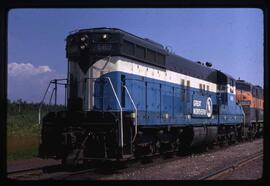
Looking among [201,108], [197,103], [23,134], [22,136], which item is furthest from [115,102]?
[23,134]

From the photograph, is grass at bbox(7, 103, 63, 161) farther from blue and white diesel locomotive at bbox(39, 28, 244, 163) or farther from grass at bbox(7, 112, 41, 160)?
blue and white diesel locomotive at bbox(39, 28, 244, 163)

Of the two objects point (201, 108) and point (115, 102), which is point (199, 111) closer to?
point (201, 108)

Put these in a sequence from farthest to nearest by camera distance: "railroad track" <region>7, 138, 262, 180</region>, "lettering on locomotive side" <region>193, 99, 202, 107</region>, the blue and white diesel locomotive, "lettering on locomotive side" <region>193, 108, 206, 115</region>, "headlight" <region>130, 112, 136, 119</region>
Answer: "lettering on locomotive side" <region>193, 99, 202, 107</region> → "lettering on locomotive side" <region>193, 108, 206, 115</region> → "headlight" <region>130, 112, 136, 119</region> → the blue and white diesel locomotive → "railroad track" <region>7, 138, 262, 180</region>

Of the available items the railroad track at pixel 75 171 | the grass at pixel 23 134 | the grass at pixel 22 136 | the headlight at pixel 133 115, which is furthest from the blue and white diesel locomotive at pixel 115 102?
the grass at pixel 22 136

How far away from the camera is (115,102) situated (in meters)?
12.4

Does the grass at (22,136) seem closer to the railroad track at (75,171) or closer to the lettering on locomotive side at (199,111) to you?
the railroad track at (75,171)

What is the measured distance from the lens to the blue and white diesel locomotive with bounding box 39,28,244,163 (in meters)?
11.7

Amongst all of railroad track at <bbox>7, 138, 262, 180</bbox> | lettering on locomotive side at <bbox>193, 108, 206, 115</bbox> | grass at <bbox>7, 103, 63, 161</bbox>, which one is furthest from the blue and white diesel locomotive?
lettering on locomotive side at <bbox>193, 108, 206, 115</bbox>

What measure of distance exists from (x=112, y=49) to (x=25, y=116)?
30587 mm

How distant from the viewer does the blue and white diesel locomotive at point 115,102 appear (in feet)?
38.4

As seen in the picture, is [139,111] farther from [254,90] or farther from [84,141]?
[254,90]

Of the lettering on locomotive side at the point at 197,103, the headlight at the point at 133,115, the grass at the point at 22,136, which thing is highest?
the lettering on locomotive side at the point at 197,103

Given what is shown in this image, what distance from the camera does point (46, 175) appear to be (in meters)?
11.8
